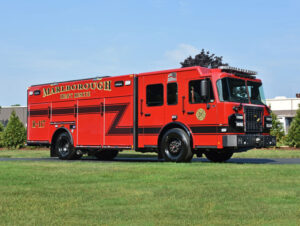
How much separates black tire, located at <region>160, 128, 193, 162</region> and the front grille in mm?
1925

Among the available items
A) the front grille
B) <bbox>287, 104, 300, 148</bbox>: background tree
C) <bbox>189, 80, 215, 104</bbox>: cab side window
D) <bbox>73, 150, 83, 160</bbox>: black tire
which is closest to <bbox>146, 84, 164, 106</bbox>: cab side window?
<bbox>189, 80, 215, 104</bbox>: cab side window

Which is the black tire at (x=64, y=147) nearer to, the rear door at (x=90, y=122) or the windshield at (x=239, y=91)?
the rear door at (x=90, y=122)

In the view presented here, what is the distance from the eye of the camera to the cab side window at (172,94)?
16.0m

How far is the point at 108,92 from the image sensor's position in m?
18.1

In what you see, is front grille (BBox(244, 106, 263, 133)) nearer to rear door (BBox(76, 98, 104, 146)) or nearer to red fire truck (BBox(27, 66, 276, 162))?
red fire truck (BBox(27, 66, 276, 162))

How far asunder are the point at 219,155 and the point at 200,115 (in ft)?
9.94

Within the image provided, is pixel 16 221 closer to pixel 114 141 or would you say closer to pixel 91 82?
pixel 114 141

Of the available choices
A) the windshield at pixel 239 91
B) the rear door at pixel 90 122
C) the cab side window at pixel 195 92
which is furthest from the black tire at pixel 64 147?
the windshield at pixel 239 91

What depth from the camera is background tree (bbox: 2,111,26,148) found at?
3606 centimetres

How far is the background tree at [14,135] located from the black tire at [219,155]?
21356 mm

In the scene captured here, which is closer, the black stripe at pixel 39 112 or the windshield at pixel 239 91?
the windshield at pixel 239 91

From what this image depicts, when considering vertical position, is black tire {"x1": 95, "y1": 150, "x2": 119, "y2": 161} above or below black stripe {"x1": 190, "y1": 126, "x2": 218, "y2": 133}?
below

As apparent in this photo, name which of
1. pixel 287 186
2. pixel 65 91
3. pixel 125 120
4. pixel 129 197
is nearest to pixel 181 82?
pixel 125 120

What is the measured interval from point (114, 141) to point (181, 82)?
11.9 feet
